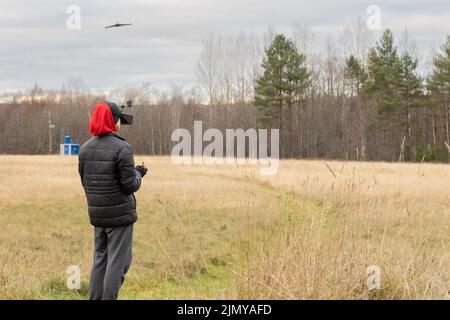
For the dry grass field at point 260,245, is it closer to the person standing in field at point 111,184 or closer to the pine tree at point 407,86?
the person standing in field at point 111,184

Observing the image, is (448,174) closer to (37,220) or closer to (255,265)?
(37,220)

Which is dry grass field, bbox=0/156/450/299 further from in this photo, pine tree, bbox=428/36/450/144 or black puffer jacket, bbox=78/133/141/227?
pine tree, bbox=428/36/450/144

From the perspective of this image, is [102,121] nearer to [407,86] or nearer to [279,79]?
[407,86]

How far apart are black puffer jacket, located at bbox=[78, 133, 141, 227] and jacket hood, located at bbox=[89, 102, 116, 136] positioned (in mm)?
73

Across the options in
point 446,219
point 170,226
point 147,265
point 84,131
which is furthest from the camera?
point 84,131

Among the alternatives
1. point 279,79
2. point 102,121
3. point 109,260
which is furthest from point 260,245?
point 279,79

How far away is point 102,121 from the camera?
4988 mm

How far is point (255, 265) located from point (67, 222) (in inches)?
348

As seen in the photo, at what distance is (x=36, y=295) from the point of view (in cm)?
550

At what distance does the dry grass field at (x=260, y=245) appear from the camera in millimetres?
4543

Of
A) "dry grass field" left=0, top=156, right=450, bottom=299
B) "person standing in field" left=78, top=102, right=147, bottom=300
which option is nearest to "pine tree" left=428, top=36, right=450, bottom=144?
"dry grass field" left=0, top=156, right=450, bottom=299

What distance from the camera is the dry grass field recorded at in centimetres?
454

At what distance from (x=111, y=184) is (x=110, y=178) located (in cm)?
6

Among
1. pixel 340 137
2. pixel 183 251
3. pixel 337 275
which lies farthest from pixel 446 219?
pixel 340 137
